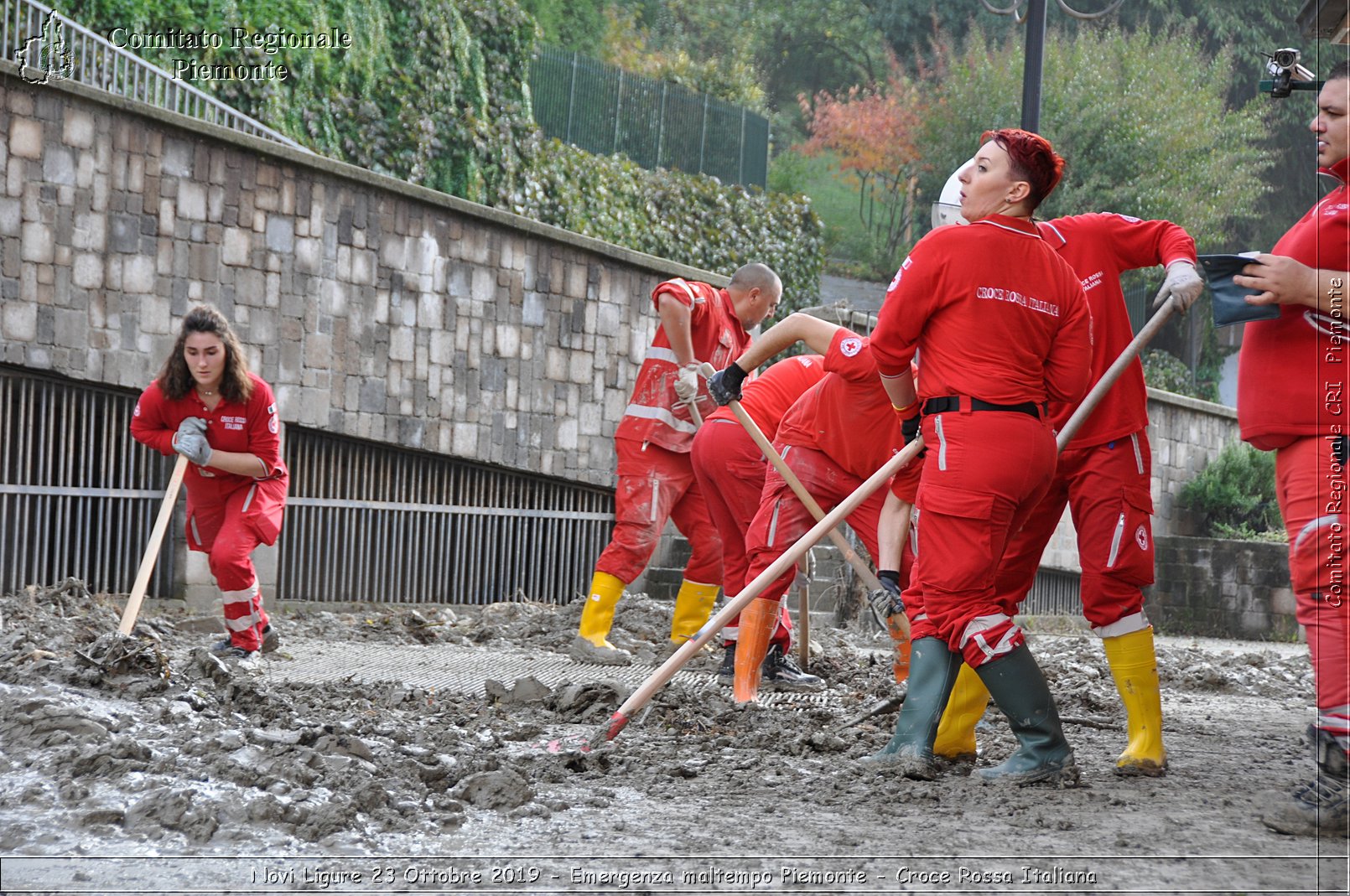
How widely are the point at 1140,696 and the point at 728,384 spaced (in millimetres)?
1945

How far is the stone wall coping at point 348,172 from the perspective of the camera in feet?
26.6

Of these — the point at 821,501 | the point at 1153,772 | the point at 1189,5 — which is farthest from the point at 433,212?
the point at 1189,5

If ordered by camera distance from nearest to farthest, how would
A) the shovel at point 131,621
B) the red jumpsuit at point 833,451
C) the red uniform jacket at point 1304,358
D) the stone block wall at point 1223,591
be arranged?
1. the red uniform jacket at point 1304,358
2. the shovel at point 131,621
3. the red jumpsuit at point 833,451
4. the stone block wall at point 1223,591

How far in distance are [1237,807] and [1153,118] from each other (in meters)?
20.9

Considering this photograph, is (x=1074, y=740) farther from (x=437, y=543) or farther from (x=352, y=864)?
(x=437, y=543)

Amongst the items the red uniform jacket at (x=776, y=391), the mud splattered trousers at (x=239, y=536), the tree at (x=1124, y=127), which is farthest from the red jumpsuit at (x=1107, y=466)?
the tree at (x=1124, y=127)

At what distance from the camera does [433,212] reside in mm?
9766

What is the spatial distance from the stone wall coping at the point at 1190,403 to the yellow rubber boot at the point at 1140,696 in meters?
10.9

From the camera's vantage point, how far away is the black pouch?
3.75 m

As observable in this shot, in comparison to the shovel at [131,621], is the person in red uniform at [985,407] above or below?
above

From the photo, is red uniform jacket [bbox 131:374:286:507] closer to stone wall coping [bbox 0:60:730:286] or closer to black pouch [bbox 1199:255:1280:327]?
stone wall coping [bbox 0:60:730:286]

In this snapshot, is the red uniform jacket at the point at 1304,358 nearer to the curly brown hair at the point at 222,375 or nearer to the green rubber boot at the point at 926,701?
the green rubber boot at the point at 926,701

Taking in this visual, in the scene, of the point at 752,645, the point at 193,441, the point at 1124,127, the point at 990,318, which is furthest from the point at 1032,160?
the point at 1124,127

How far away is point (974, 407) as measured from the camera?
3988 mm
